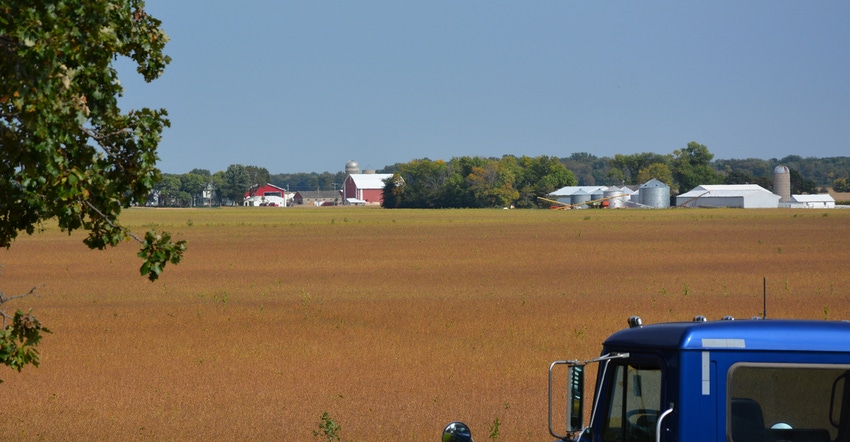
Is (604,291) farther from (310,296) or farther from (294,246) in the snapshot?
(294,246)

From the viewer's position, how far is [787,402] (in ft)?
15.9

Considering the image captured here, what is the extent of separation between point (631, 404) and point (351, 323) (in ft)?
64.4

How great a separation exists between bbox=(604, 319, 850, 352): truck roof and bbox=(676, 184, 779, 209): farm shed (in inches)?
5742

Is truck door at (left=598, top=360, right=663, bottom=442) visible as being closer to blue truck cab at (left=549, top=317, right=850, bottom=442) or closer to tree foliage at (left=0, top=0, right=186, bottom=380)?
blue truck cab at (left=549, top=317, right=850, bottom=442)

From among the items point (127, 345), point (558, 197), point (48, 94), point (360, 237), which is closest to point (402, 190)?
point (558, 197)

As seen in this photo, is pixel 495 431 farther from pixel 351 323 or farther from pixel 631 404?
pixel 351 323

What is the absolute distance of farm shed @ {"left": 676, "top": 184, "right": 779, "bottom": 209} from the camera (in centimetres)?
14600

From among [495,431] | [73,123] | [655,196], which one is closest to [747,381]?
[73,123]

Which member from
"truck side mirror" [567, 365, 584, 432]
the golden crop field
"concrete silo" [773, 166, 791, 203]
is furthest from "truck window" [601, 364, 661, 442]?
"concrete silo" [773, 166, 791, 203]

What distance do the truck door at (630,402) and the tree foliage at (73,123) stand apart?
3989mm

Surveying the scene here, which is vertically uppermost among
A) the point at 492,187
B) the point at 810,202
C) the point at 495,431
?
the point at 492,187

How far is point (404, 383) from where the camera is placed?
1675 centimetres

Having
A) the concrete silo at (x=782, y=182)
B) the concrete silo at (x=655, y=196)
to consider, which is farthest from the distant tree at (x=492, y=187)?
the concrete silo at (x=782, y=182)

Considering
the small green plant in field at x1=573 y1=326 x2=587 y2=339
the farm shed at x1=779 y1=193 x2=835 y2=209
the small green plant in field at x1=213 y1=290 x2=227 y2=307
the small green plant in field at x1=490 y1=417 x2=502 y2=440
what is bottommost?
the small green plant in field at x1=490 y1=417 x2=502 y2=440
